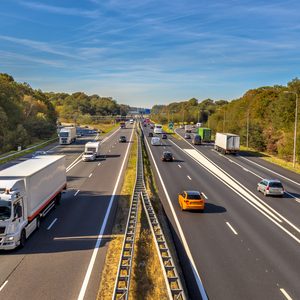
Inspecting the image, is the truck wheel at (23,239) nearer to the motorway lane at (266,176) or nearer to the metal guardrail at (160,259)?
the metal guardrail at (160,259)

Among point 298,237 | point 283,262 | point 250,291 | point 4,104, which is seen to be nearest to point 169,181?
point 298,237

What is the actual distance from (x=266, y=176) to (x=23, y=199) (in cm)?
3218

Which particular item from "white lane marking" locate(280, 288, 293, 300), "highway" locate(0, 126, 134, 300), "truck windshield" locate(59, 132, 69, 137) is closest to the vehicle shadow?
"highway" locate(0, 126, 134, 300)

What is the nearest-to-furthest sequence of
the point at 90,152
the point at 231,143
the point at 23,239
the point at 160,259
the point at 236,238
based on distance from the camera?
the point at 160,259, the point at 23,239, the point at 236,238, the point at 90,152, the point at 231,143

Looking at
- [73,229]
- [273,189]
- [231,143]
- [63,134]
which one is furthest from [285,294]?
[63,134]

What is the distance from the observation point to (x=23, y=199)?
64.6 feet

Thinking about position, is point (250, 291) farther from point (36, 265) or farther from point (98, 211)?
point (98, 211)

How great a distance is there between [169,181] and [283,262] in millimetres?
22339

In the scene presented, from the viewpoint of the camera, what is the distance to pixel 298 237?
2220 centimetres

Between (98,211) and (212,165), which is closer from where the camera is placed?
(98,211)

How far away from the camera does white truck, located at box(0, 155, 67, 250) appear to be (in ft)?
59.3

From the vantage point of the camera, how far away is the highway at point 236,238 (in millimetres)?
15328

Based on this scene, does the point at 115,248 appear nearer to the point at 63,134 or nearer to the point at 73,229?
the point at 73,229

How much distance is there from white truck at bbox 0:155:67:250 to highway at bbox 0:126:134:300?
0.75 metres
